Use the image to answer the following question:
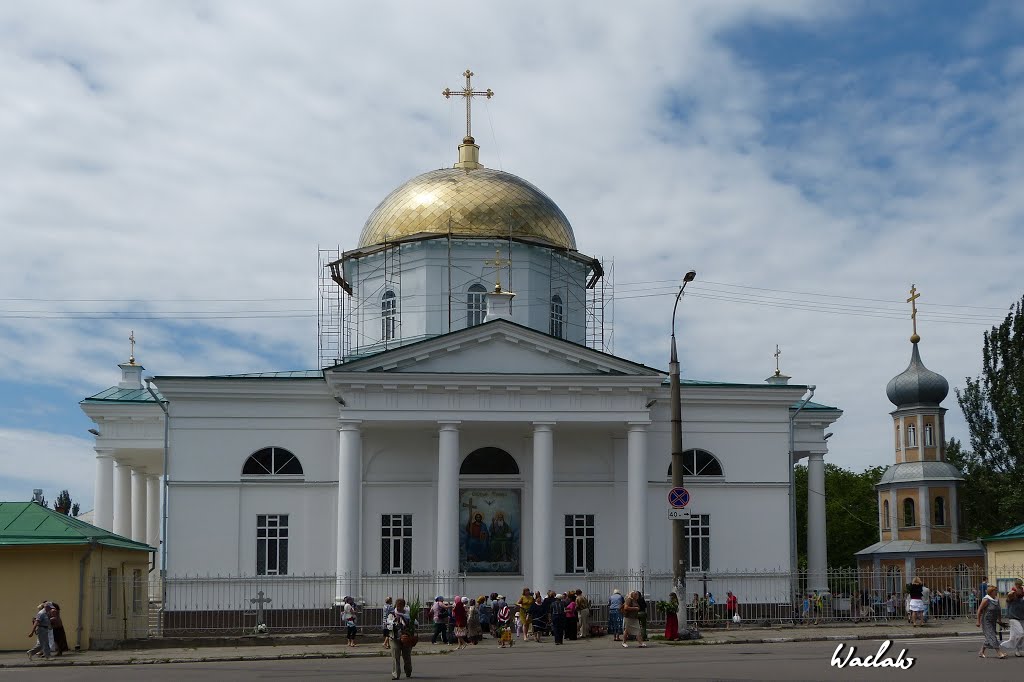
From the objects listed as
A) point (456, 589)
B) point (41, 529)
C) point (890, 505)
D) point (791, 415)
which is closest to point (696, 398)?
point (791, 415)

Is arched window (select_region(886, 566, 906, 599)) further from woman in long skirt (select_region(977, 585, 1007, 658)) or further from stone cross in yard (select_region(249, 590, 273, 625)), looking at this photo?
stone cross in yard (select_region(249, 590, 273, 625))

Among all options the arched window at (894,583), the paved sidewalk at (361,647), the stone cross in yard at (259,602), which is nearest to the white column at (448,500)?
the paved sidewalk at (361,647)

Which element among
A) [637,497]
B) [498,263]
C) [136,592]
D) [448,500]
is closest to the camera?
[136,592]

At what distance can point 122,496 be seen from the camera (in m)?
41.0

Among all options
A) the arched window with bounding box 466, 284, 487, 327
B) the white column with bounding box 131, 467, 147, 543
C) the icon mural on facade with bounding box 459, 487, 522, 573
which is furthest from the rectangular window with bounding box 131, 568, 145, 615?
the white column with bounding box 131, 467, 147, 543

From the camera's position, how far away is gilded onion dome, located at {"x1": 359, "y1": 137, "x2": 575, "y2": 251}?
37.8m

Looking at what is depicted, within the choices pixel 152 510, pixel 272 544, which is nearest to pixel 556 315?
pixel 272 544

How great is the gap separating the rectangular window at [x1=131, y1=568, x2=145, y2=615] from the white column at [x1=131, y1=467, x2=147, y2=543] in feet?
43.2

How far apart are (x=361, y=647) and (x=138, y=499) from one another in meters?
19.8

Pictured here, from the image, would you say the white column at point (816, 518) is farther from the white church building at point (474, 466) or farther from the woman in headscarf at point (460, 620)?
the woman in headscarf at point (460, 620)

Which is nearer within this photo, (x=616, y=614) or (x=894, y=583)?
(x=616, y=614)

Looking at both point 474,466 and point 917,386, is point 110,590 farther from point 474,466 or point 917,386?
point 917,386

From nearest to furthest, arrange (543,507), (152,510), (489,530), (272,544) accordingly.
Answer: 1. (543,507)
2. (272,544)
3. (489,530)
4. (152,510)

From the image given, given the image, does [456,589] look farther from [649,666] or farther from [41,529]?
[649,666]
